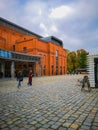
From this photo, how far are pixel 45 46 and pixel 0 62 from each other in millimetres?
19665

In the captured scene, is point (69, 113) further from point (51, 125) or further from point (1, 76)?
point (1, 76)

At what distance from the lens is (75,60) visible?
71.4 m

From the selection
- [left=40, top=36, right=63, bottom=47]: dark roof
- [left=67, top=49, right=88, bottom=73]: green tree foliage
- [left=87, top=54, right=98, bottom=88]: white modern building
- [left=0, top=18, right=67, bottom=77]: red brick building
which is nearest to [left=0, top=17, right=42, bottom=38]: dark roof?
[left=0, top=18, right=67, bottom=77]: red brick building

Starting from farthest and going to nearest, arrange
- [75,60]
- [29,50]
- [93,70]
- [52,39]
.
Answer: [75,60] < [52,39] < [29,50] < [93,70]

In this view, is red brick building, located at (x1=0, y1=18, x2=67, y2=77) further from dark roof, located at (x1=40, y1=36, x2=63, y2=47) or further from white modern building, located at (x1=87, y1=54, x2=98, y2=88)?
white modern building, located at (x1=87, y1=54, x2=98, y2=88)

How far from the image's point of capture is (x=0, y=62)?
124 ft

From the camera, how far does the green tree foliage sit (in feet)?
230

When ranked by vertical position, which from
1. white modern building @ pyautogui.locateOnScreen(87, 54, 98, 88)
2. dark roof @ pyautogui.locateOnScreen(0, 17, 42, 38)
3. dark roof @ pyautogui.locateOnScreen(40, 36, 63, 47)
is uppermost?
dark roof @ pyautogui.locateOnScreen(0, 17, 42, 38)

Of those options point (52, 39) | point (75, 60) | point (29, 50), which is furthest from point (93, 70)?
point (75, 60)

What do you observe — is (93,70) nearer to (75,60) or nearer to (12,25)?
(12,25)

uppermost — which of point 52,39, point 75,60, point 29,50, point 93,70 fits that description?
point 52,39

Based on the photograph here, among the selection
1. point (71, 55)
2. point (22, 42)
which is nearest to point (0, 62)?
point (22, 42)

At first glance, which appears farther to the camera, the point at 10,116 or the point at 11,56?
the point at 11,56

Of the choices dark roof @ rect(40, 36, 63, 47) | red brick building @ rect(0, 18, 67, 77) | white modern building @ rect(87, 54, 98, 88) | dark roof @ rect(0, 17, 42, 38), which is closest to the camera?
white modern building @ rect(87, 54, 98, 88)
